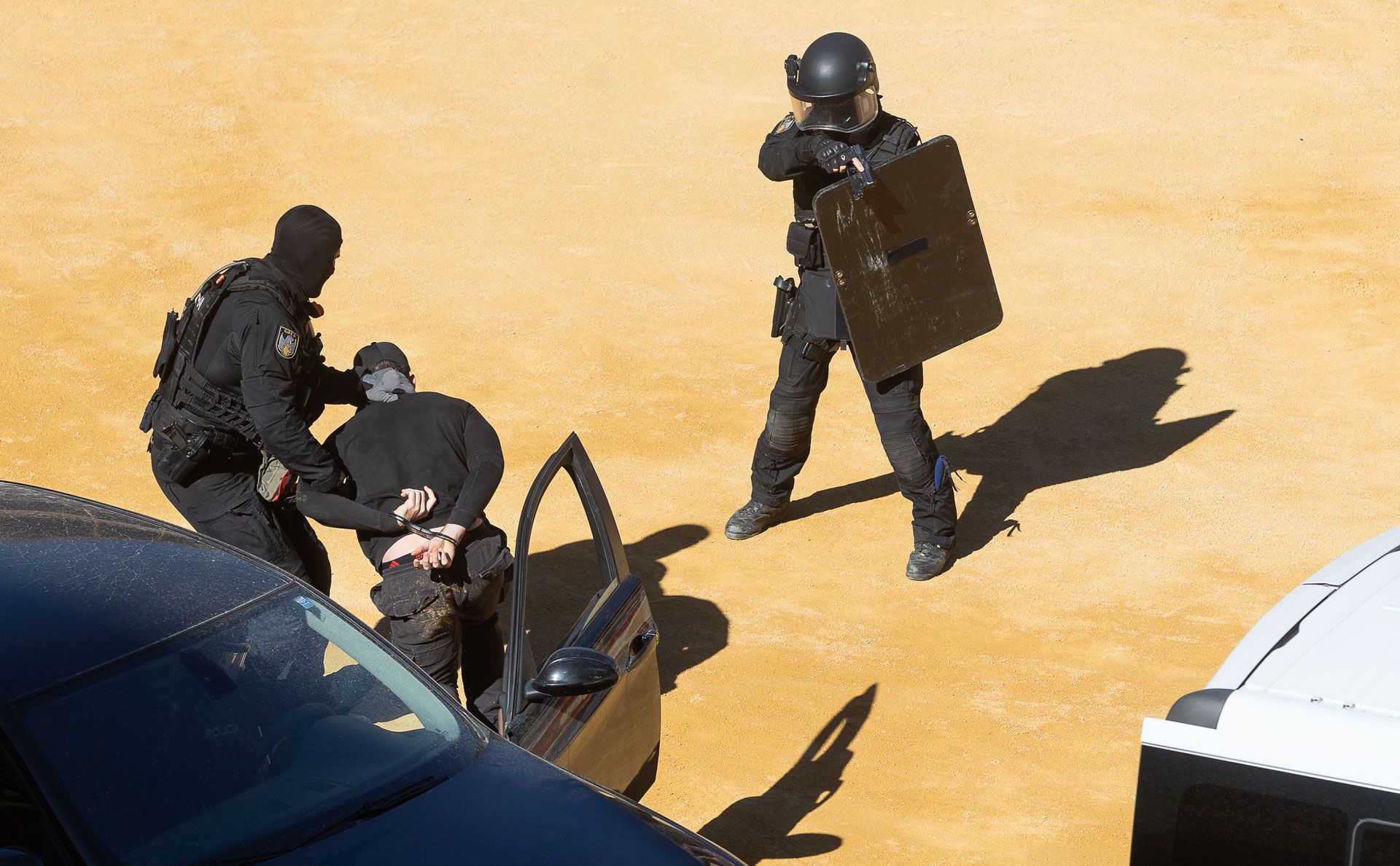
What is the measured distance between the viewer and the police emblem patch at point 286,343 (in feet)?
17.5

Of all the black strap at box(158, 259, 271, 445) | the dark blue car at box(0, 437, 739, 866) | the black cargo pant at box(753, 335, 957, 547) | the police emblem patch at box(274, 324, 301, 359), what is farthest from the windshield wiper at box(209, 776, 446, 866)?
the black cargo pant at box(753, 335, 957, 547)

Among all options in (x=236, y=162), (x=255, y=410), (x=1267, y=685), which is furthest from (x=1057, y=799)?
(x=236, y=162)

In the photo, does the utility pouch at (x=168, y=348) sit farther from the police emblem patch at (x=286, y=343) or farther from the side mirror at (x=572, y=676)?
the side mirror at (x=572, y=676)

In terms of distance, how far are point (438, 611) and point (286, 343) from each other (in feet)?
3.83

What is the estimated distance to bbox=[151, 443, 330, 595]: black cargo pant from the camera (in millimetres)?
5699

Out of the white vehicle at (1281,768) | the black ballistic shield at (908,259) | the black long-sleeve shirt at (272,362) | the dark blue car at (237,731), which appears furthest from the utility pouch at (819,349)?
the white vehicle at (1281,768)

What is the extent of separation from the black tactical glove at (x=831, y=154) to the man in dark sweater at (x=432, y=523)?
2.27m

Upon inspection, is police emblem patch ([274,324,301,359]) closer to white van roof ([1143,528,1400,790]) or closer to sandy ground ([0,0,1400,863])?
sandy ground ([0,0,1400,863])

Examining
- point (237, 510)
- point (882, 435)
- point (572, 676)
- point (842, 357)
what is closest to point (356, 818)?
point (572, 676)

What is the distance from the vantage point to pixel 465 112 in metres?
14.5

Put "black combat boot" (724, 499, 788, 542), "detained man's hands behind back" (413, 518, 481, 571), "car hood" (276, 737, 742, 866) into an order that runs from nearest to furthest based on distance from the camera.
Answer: "car hood" (276, 737, 742, 866) < "detained man's hands behind back" (413, 518, 481, 571) < "black combat boot" (724, 499, 788, 542)

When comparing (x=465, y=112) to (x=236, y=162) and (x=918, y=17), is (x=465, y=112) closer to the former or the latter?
(x=236, y=162)

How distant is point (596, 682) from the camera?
4.02m

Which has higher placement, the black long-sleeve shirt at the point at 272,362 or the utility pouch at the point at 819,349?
the black long-sleeve shirt at the point at 272,362
